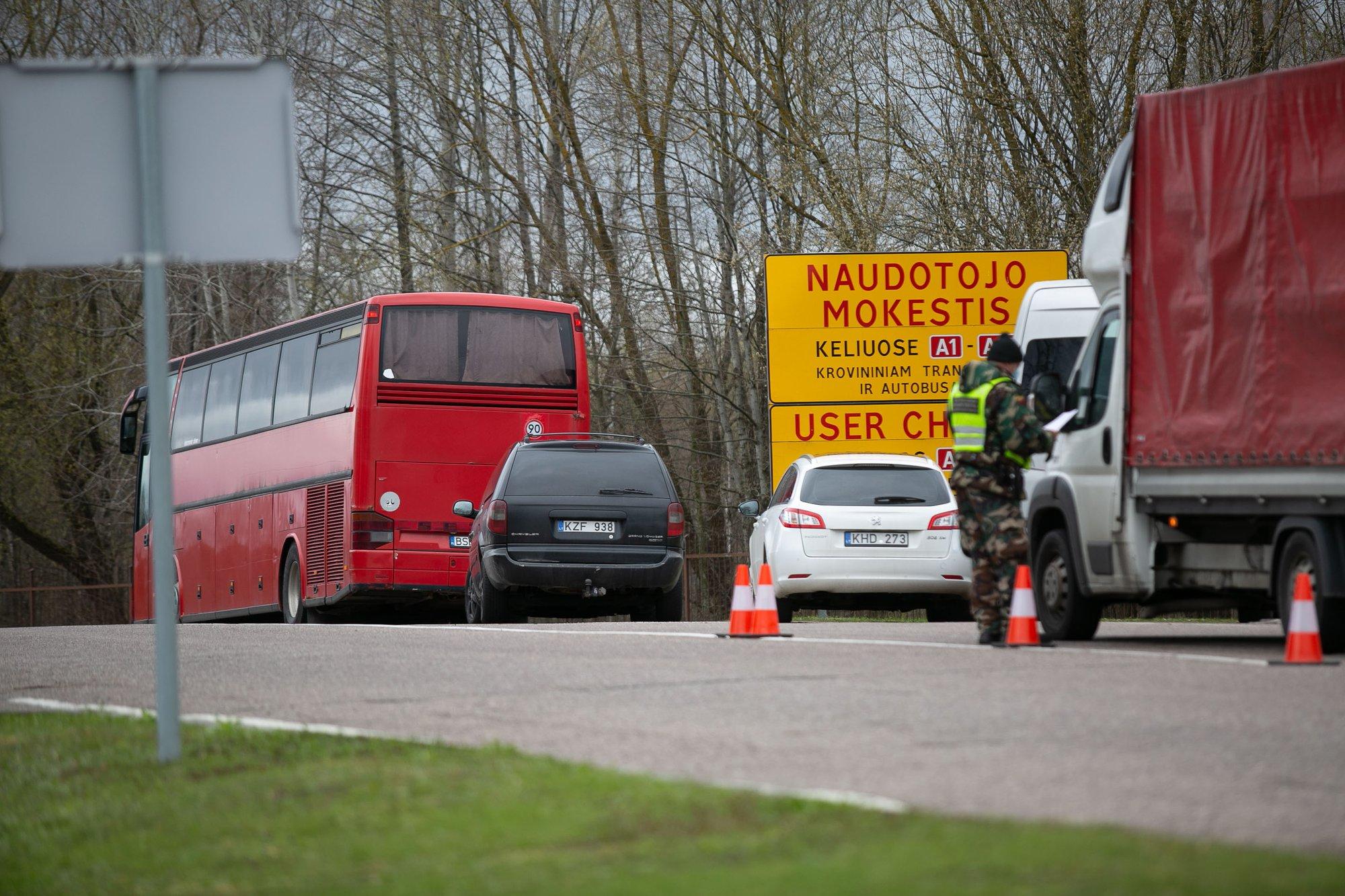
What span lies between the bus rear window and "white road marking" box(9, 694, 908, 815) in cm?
1149

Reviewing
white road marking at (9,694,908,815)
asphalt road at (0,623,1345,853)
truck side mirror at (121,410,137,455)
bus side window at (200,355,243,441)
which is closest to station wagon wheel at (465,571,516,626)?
asphalt road at (0,623,1345,853)

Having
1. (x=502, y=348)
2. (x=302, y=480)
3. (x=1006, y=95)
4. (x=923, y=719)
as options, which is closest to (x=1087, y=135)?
(x=1006, y=95)

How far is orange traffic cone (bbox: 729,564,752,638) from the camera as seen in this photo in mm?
14250

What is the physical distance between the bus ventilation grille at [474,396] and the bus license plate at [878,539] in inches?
220

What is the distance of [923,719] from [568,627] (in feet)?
29.1

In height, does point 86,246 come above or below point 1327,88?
below

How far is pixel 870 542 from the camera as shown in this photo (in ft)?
62.4

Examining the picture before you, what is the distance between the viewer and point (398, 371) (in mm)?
22984

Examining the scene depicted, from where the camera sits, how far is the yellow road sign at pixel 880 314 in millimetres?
25859

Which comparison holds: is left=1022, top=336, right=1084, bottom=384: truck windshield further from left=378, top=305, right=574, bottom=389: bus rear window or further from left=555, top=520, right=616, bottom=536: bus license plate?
left=378, top=305, right=574, bottom=389: bus rear window

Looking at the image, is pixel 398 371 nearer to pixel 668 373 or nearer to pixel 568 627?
pixel 568 627

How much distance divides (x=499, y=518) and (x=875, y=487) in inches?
140

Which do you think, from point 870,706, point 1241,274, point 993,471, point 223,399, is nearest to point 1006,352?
point 993,471

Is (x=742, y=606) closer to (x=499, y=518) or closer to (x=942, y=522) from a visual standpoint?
(x=942, y=522)
